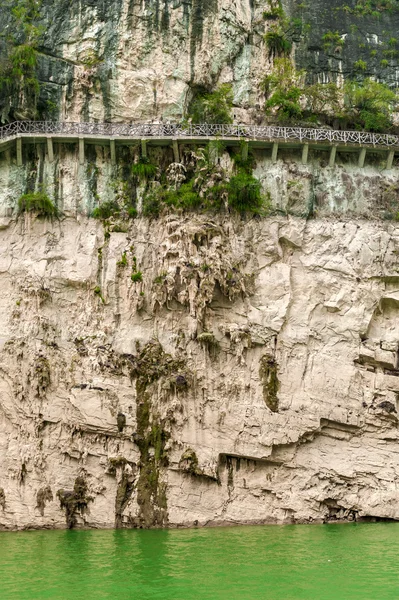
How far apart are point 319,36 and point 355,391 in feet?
55.1

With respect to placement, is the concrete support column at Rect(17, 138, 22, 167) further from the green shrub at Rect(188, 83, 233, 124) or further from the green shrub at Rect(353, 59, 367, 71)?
the green shrub at Rect(353, 59, 367, 71)

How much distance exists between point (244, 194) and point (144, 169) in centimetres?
393

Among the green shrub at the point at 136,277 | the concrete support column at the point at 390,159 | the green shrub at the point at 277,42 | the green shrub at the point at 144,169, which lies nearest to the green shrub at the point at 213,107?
the green shrub at the point at 277,42

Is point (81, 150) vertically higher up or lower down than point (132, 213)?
higher up

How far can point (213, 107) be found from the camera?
1216 inches

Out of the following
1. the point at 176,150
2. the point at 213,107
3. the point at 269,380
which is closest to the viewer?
the point at 269,380

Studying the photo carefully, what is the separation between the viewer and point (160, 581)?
54.4ft

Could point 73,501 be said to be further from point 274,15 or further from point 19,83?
point 274,15

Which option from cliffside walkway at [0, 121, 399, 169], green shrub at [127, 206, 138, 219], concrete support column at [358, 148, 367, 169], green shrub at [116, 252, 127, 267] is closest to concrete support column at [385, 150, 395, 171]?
cliffside walkway at [0, 121, 399, 169]

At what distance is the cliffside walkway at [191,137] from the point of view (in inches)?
1136

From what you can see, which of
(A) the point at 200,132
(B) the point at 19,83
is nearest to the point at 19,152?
(B) the point at 19,83

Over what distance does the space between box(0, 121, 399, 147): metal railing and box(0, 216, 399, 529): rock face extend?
3.41 metres

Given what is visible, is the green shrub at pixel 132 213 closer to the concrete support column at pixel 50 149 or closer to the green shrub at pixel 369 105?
the concrete support column at pixel 50 149

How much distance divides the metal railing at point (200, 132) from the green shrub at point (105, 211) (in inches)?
106
